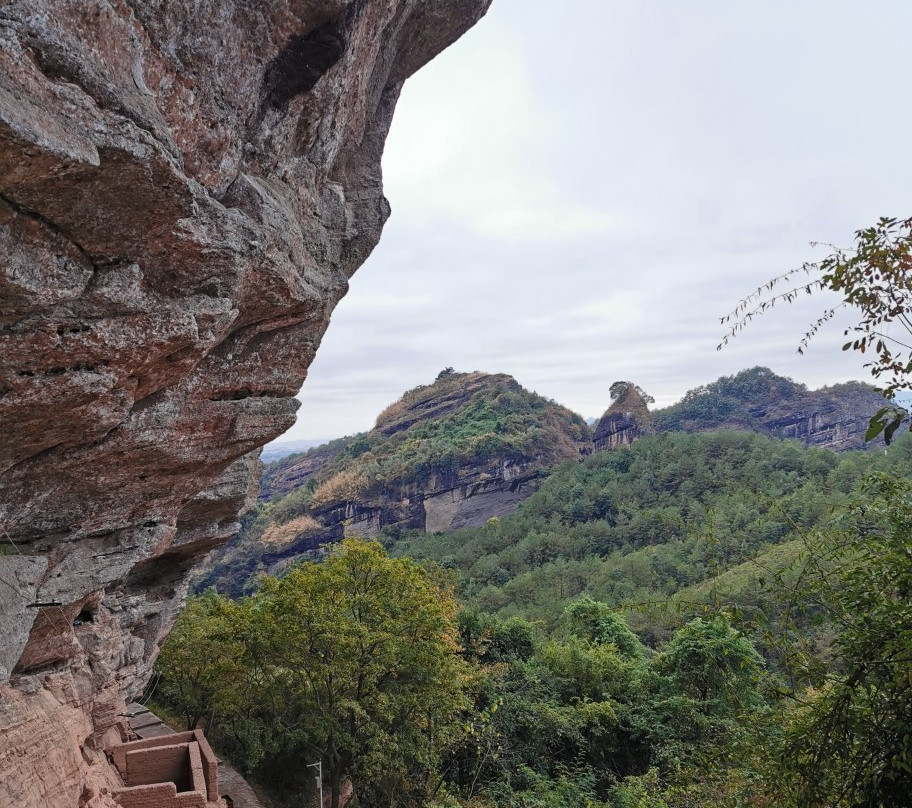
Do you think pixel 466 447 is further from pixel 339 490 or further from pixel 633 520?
pixel 633 520

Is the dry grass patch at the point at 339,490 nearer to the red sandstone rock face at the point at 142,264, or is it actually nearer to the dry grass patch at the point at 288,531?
the dry grass patch at the point at 288,531

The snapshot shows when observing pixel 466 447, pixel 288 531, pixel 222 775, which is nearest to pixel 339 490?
pixel 288 531

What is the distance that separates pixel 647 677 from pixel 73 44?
22105 millimetres

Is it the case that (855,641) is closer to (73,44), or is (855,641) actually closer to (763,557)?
(73,44)

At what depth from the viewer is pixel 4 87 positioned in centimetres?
372

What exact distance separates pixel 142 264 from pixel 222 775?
14.4m

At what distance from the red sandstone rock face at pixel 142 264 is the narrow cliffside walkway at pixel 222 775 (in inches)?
181

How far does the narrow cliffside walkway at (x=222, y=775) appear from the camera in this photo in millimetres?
13961

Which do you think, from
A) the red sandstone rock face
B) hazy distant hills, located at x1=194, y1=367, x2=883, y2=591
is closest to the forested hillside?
hazy distant hills, located at x1=194, y1=367, x2=883, y2=591

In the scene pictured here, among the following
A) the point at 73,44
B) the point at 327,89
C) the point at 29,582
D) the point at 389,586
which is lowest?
the point at 389,586

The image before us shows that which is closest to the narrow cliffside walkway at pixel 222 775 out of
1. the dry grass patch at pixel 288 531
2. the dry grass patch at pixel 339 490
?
the dry grass patch at pixel 288 531

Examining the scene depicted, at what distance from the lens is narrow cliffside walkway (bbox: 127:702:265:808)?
1396 cm

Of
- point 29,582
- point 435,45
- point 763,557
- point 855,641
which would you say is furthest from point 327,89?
point 763,557

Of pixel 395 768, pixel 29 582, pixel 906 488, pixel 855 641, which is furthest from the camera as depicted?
pixel 395 768
